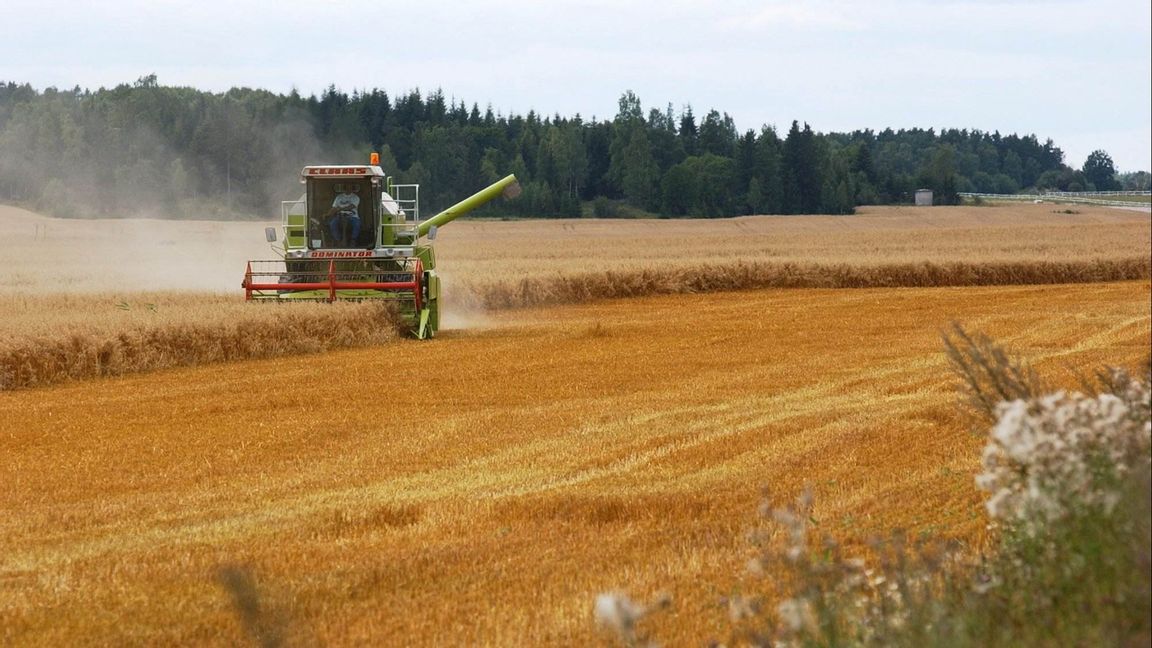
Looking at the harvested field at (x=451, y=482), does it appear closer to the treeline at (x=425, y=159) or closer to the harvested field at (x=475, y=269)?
the harvested field at (x=475, y=269)

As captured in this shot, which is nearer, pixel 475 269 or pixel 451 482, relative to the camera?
pixel 451 482

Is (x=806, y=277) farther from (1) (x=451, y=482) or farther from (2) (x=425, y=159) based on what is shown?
(2) (x=425, y=159)

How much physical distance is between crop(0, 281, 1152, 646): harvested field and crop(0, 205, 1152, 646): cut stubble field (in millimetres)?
27

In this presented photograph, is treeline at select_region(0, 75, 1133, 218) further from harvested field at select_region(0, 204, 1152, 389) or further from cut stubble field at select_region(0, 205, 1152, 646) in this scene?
cut stubble field at select_region(0, 205, 1152, 646)

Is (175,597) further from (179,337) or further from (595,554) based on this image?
(179,337)

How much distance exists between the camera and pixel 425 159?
296 feet

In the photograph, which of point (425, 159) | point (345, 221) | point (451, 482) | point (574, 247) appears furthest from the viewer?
point (425, 159)

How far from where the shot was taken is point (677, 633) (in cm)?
558

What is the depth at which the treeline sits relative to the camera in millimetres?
45947

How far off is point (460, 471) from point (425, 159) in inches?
3221

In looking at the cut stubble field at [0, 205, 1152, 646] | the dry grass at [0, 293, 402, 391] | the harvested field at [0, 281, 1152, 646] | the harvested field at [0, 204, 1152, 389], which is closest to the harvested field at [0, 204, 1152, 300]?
the harvested field at [0, 204, 1152, 389]

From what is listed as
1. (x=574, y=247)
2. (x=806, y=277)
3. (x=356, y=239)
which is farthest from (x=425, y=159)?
(x=356, y=239)

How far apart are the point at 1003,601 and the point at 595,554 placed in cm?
329

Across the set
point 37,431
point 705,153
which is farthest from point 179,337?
point 705,153
